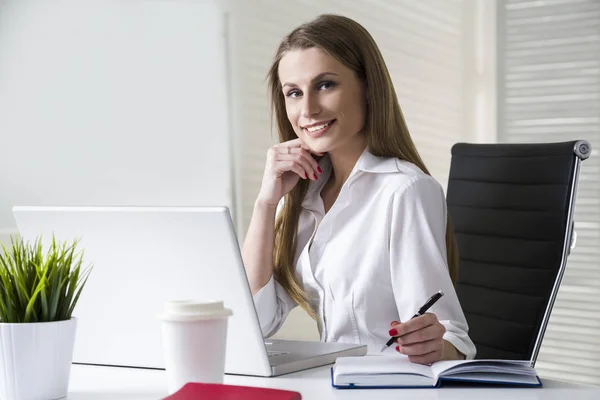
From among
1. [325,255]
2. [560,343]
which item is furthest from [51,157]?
[560,343]

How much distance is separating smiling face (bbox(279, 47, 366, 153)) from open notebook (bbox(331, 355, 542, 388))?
0.73 meters

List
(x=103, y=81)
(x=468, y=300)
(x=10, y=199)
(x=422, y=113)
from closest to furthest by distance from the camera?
(x=468, y=300) → (x=10, y=199) → (x=103, y=81) → (x=422, y=113)

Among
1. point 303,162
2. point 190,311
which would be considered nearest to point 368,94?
point 303,162

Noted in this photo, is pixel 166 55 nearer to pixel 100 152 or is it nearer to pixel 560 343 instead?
pixel 100 152

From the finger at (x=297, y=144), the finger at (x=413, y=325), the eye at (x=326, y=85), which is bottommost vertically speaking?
the finger at (x=413, y=325)

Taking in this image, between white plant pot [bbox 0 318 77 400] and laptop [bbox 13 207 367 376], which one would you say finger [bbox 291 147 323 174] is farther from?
white plant pot [bbox 0 318 77 400]

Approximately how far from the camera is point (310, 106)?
1.82 m

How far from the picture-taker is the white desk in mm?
1118

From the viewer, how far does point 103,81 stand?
341 centimetres

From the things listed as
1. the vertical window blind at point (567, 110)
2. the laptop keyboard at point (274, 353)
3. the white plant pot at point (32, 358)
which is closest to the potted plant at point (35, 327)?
the white plant pot at point (32, 358)

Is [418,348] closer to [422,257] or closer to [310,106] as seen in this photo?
[422,257]

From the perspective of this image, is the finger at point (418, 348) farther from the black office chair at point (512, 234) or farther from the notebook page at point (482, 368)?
the black office chair at point (512, 234)

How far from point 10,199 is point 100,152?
1.38ft

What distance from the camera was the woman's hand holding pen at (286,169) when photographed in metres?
1.83
